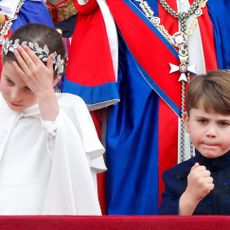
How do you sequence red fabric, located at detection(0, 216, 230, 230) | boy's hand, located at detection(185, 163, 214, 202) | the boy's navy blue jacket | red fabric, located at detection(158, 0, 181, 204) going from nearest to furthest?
red fabric, located at detection(0, 216, 230, 230), boy's hand, located at detection(185, 163, 214, 202), the boy's navy blue jacket, red fabric, located at detection(158, 0, 181, 204)

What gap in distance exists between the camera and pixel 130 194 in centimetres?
218

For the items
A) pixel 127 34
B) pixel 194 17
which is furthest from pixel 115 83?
pixel 194 17

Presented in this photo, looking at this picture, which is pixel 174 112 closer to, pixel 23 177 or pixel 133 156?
pixel 133 156

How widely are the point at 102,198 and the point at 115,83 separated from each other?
1.22ft

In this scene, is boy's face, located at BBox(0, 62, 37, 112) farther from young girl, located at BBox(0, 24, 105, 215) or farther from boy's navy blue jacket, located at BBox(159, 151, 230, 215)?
boy's navy blue jacket, located at BBox(159, 151, 230, 215)

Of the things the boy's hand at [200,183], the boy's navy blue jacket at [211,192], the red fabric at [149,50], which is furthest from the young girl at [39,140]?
the red fabric at [149,50]

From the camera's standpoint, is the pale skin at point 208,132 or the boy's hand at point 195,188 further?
the pale skin at point 208,132

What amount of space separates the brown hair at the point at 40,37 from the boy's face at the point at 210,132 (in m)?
0.40

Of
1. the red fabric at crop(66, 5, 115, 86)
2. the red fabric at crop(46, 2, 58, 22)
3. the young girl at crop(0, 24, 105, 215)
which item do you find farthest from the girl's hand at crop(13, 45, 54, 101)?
the red fabric at crop(46, 2, 58, 22)

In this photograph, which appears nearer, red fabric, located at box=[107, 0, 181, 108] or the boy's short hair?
the boy's short hair

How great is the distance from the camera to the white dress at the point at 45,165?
175 cm

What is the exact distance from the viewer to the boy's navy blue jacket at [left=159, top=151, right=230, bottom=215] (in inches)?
67.4

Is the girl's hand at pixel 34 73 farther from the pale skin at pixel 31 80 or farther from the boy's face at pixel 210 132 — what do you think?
the boy's face at pixel 210 132

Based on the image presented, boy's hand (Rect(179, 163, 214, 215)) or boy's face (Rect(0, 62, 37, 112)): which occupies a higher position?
boy's face (Rect(0, 62, 37, 112))
